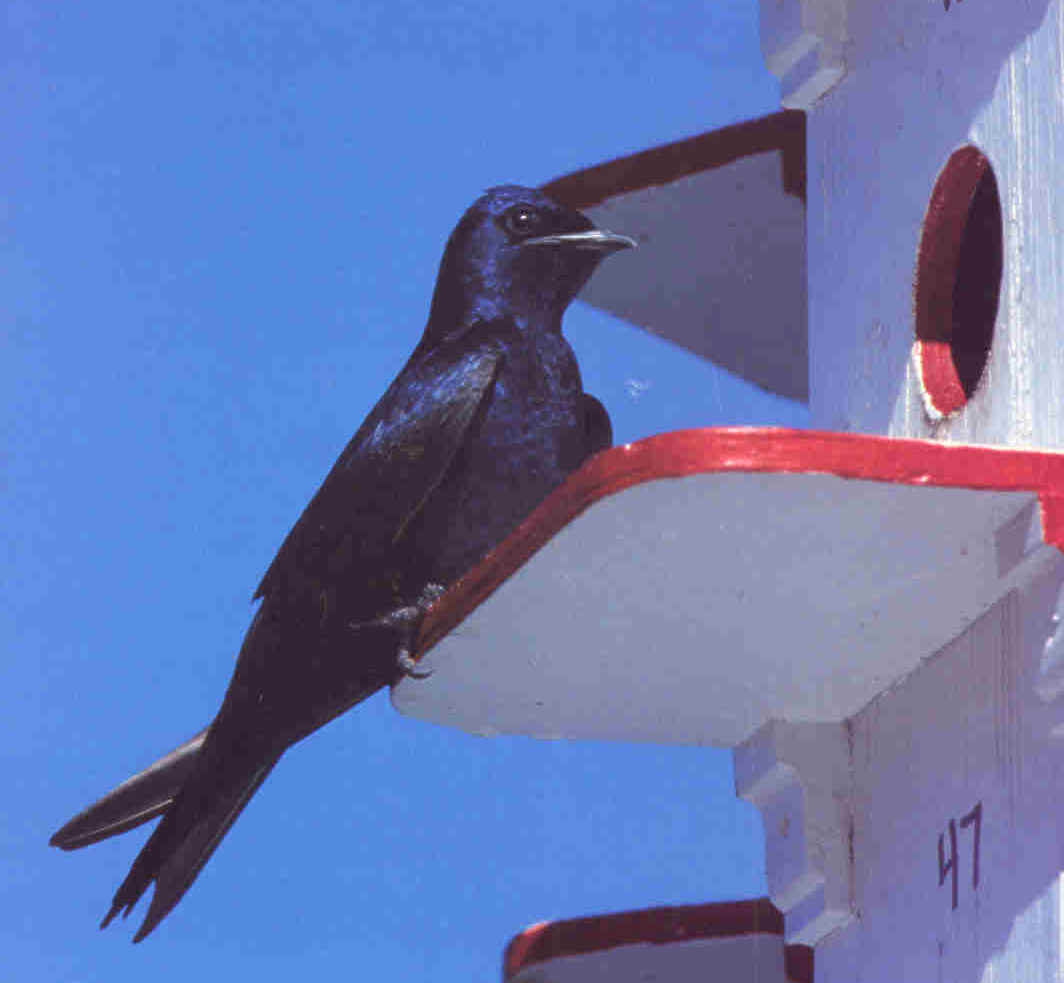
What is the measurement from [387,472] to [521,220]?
2.17 ft

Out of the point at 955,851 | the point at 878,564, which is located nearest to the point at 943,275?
the point at 878,564

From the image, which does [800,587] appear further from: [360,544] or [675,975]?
[675,975]

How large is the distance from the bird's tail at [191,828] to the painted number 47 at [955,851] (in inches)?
45.0

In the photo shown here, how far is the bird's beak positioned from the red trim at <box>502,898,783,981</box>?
1.11 meters

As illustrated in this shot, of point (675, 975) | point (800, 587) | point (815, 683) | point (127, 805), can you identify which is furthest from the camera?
point (675, 975)

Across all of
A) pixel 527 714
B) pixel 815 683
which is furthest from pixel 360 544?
pixel 815 683

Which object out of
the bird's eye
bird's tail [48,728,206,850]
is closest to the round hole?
the bird's eye

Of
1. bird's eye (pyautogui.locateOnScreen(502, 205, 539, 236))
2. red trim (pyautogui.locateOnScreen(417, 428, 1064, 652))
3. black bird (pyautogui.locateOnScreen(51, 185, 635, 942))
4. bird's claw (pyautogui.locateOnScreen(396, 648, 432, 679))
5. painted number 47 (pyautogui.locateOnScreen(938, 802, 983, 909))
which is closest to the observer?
red trim (pyautogui.locateOnScreen(417, 428, 1064, 652))

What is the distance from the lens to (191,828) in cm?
422

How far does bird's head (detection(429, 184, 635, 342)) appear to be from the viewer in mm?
4695

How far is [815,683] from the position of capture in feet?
12.5

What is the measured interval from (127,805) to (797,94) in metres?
1.49

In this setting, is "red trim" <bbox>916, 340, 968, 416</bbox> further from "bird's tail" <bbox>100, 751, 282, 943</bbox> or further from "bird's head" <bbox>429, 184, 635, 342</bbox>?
"bird's tail" <bbox>100, 751, 282, 943</bbox>

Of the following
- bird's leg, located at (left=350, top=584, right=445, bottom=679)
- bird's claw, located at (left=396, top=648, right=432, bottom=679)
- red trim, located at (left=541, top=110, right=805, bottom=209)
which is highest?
red trim, located at (left=541, top=110, right=805, bottom=209)
